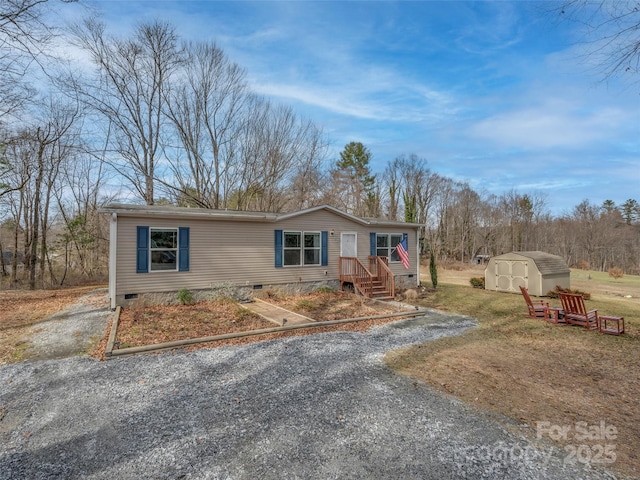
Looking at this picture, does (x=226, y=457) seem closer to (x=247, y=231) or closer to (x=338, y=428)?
(x=338, y=428)

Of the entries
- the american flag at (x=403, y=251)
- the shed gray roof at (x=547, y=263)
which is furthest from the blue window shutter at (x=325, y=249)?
the shed gray roof at (x=547, y=263)

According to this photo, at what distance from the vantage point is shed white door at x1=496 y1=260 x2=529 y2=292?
13883 millimetres

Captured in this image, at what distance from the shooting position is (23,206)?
664 inches

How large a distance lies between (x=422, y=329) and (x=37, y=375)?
7448 millimetres

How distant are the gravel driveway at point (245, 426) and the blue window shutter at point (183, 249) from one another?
15.8 ft

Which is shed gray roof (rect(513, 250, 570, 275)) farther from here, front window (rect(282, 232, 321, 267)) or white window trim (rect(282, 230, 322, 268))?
front window (rect(282, 232, 321, 267))

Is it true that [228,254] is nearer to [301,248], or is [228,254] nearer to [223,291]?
[223,291]

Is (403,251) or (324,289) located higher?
(403,251)

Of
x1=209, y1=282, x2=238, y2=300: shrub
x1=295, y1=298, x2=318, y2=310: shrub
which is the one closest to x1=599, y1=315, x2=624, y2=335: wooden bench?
x1=295, y1=298, x2=318, y2=310: shrub

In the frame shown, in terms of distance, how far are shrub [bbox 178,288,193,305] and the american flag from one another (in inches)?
335

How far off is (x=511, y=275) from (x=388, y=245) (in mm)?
5777

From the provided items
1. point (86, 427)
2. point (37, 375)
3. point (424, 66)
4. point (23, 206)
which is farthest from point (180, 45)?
point (86, 427)

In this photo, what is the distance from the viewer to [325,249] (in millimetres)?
12828

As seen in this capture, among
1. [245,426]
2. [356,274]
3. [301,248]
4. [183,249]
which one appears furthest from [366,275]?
[245,426]
